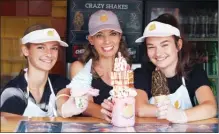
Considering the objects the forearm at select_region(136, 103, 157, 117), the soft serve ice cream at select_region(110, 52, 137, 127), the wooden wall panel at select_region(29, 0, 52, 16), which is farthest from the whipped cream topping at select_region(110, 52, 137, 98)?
the wooden wall panel at select_region(29, 0, 52, 16)

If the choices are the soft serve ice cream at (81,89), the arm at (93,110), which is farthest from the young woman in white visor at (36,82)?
the arm at (93,110)

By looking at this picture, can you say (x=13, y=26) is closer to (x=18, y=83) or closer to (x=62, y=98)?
(x=18, y=83)

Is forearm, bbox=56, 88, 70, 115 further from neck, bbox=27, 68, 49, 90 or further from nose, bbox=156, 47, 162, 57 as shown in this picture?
nose, bbox=156, 47, 162, 57

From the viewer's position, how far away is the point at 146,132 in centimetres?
267

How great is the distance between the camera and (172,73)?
327 cm

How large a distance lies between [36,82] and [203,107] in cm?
116

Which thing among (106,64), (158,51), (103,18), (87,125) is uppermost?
(103,18)

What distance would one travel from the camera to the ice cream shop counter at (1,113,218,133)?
2.69m

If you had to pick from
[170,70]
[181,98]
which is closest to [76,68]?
[170,70]

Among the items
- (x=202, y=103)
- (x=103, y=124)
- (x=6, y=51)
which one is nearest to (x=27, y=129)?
(x=103, y=124)

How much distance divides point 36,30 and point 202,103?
4.07 ft

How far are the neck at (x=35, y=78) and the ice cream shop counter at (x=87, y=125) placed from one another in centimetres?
31

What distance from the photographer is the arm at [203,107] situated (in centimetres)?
292

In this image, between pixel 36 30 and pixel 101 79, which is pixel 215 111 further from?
pixel 36 30
